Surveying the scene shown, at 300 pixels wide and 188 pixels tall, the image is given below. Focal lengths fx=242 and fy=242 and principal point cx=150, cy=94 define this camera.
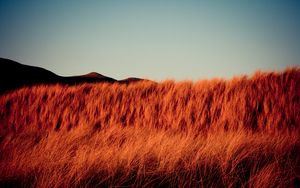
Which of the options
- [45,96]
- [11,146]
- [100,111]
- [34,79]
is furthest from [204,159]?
[34,79]

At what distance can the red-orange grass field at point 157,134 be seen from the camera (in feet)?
7.71

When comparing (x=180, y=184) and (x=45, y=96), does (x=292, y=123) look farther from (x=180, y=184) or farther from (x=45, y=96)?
(x=45, y=96)

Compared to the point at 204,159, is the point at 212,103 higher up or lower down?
higher up

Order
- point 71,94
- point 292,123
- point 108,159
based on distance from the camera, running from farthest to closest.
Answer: point 71,94 → point 292,123 → point 108,159

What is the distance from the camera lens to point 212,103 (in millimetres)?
5492

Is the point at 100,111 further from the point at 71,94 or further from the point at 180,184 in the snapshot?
the point at 180,184

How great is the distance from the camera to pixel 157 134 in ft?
14.2

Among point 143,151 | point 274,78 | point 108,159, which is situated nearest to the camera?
point 108,159

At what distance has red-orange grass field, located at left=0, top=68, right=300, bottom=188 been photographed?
235cm

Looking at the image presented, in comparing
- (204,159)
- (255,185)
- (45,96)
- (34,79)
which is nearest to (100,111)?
(45,96)

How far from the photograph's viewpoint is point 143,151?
304 centimetres

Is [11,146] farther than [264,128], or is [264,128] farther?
[264,128]

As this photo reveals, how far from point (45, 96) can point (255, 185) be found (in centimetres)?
711

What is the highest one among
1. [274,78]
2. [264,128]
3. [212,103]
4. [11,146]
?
[274,78]
